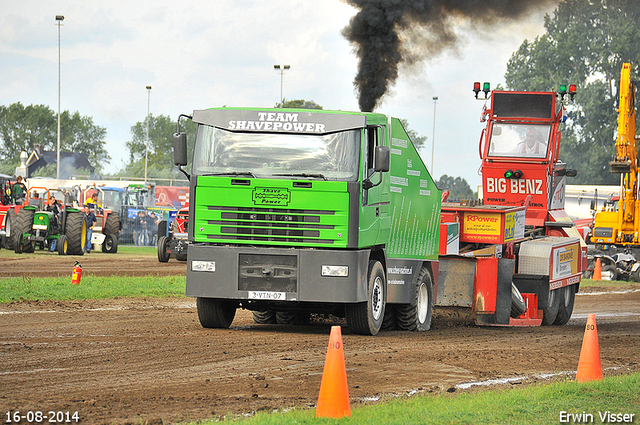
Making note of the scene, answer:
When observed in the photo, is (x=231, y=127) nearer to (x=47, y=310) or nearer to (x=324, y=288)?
(x=324, y=288)

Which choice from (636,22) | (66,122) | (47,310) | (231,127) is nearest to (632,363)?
(231,127)

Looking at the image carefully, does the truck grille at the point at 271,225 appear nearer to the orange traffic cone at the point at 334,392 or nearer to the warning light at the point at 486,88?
the orange traffic cone at the point at 334,392

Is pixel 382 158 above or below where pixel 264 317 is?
above

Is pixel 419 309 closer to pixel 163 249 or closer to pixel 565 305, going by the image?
pixel 565 305

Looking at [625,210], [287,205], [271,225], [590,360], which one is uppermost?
[625,210]

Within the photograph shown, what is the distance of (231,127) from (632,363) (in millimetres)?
6105

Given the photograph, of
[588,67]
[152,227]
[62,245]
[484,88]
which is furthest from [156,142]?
[484,88]

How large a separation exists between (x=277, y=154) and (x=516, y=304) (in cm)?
594

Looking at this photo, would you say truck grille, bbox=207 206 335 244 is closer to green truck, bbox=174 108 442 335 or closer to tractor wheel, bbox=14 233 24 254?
green truck, bbox=174 108 442 335

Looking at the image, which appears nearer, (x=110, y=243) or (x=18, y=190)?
(x=18, y=190)

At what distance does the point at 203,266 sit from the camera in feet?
38.8

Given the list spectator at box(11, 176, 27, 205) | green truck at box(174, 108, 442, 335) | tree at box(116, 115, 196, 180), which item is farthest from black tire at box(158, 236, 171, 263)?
tree at box(116, 115, 196, 180)

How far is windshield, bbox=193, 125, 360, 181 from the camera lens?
1160 cm

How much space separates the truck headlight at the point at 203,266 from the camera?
38.7 ft
